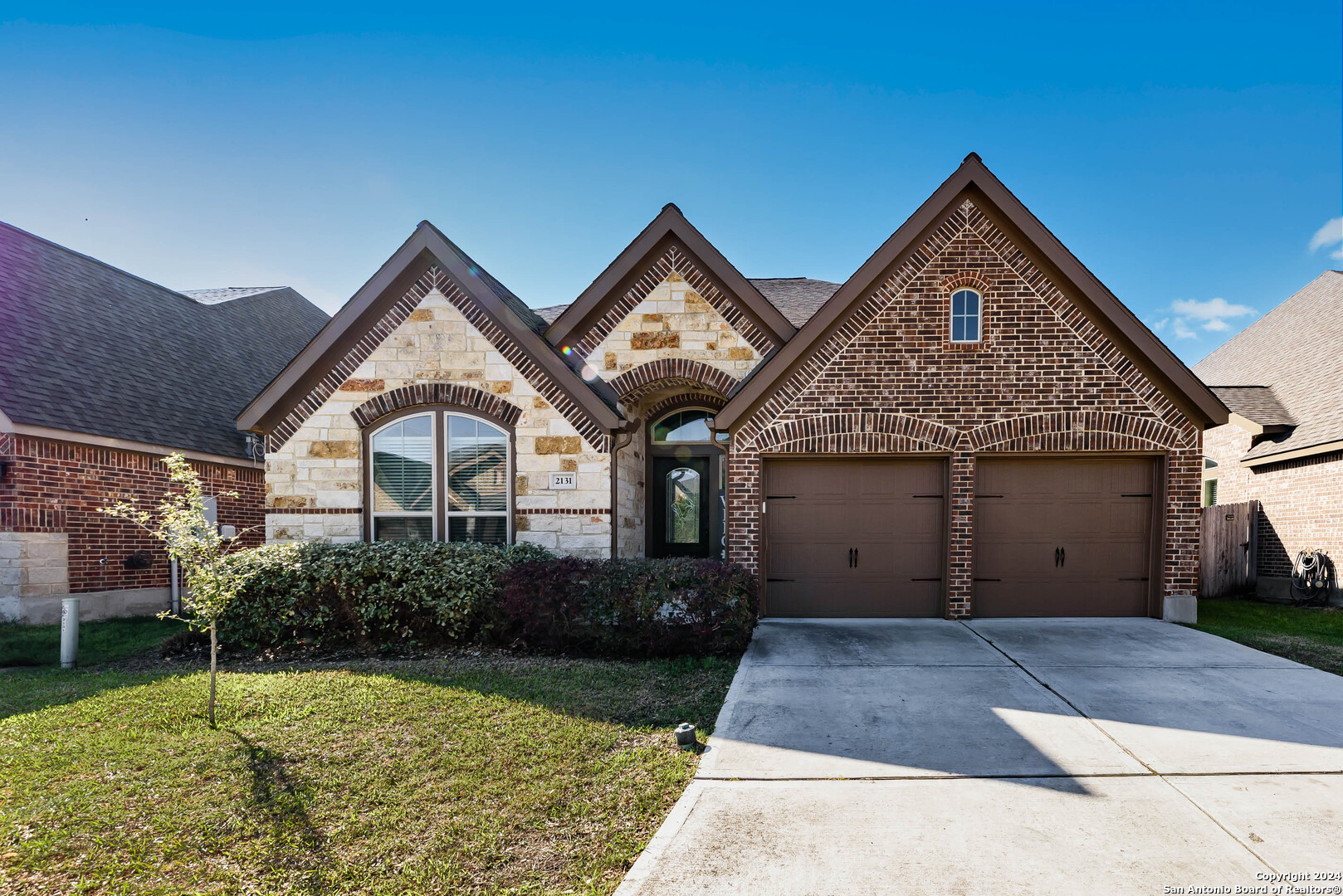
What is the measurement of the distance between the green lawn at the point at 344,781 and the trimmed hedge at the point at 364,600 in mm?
1287

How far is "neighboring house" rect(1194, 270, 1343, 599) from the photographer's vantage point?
1293 cm

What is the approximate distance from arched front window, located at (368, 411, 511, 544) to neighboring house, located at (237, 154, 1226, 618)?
0.09ft

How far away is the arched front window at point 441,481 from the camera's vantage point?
33.1ft

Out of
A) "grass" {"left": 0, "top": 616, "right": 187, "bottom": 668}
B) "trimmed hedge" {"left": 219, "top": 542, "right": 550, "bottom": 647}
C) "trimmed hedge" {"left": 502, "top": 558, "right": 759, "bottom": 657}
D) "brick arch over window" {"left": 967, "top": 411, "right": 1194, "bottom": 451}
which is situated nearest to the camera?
"trimmed hedge" {"left": 502, "top": 558, "right": 759, "bottom": 657}

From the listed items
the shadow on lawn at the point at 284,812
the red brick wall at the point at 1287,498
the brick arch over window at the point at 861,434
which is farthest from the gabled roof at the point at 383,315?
the red brick wall at the point at 1287,498

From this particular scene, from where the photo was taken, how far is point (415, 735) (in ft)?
17.4

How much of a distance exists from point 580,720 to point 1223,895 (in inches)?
162

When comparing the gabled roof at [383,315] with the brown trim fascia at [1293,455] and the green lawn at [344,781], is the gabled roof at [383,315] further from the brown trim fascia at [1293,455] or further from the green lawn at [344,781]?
the brown trim fascia at [1293,455]

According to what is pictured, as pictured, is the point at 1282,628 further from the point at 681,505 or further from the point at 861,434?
the point at 681,505

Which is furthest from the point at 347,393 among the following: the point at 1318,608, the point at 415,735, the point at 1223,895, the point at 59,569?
the point at 1318,608

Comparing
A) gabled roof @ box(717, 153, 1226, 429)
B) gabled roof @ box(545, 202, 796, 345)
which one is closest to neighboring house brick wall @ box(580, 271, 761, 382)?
gabled roof @ box(545, 202, 796, 345)

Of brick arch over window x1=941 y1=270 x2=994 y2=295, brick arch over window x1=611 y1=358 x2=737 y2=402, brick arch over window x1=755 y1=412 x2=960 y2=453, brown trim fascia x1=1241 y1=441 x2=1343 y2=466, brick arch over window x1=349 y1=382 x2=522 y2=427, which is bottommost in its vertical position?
brown trim fascia x1=1241 y1=441 x2=1343 y2=466

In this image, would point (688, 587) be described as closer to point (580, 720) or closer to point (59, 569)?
point (580, 720)

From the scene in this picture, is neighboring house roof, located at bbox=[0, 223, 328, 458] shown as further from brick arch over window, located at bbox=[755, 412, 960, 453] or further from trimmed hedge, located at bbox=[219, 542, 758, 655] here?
brick arch over window, located at bbox=[755, 412, 960, 453]
